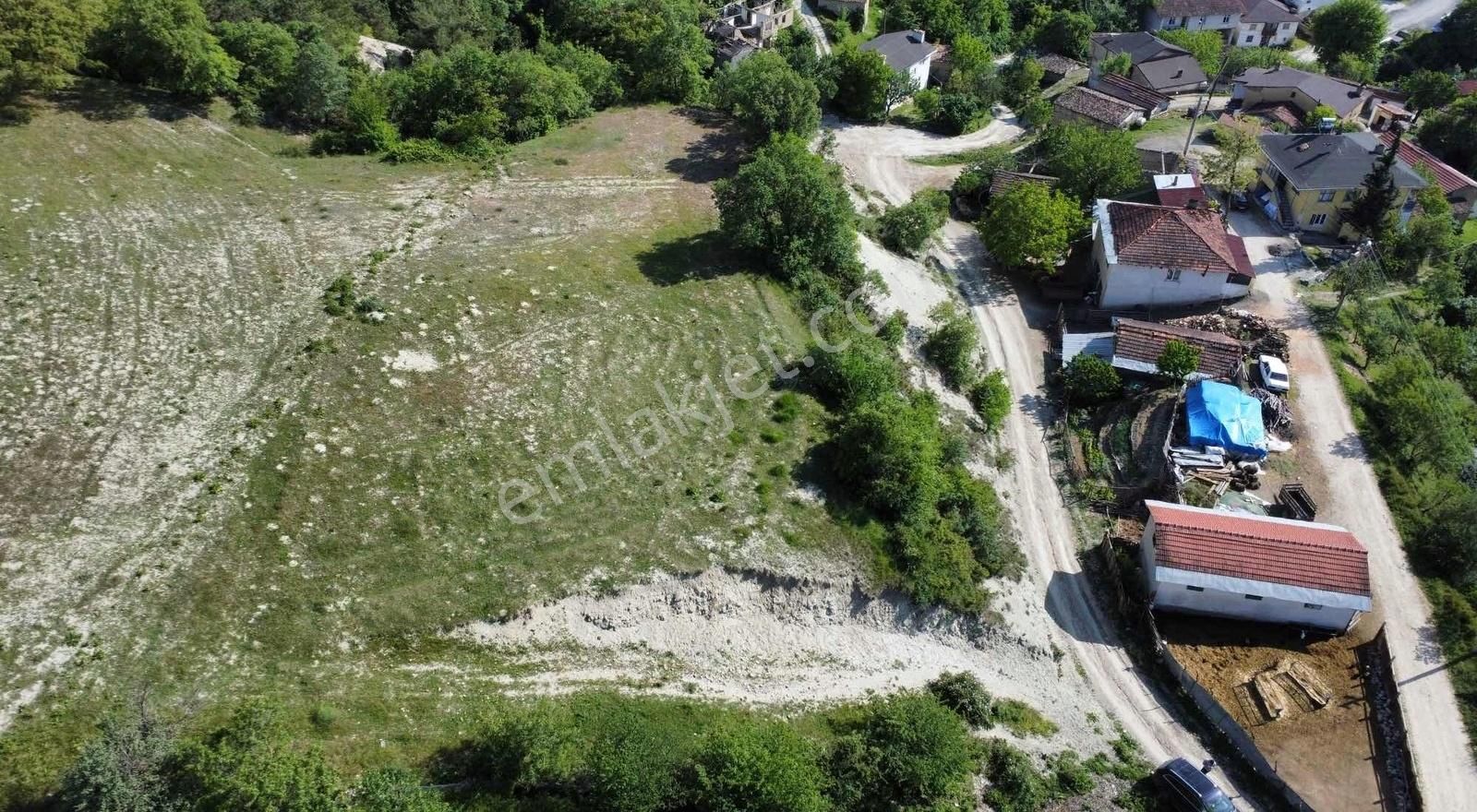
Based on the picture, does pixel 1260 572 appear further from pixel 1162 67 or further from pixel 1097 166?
pixel 1162 67

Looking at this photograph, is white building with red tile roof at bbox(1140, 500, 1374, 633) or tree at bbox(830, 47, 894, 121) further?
tree at bbox(830, 47, 894, 121)

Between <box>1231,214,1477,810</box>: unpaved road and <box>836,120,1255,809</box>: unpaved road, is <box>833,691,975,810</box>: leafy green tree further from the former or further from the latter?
<box>1231,214,1477,810</box>: unpaved road

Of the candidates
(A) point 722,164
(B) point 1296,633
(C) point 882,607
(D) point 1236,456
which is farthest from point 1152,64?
(C) point 882,607

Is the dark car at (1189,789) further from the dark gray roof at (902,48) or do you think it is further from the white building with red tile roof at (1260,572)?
the dark gray roof at (902,48)

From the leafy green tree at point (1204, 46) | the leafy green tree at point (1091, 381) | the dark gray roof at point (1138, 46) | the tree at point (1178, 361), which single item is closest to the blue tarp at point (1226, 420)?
the tree at point (1178, 361)

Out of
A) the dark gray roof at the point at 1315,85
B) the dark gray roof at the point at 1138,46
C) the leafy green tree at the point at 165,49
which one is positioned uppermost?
the leafy green tree at the point at 165,49

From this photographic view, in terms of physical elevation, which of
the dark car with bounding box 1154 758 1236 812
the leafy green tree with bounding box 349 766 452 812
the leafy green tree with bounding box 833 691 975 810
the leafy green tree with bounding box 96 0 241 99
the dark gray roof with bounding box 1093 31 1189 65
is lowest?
the dark car with bounding box 1154 758 1236 812

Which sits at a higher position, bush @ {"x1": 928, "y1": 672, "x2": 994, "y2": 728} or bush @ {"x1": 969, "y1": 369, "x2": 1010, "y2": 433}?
bush @ {"x1": 969, "y1": 369, "x2": 1010, "y2": 433}

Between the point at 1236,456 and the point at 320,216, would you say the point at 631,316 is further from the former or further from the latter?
the point at 1236,456

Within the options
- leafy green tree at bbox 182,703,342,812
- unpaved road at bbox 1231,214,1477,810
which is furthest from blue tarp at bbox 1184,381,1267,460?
leafy green tree at bbox 182,703,342,812
